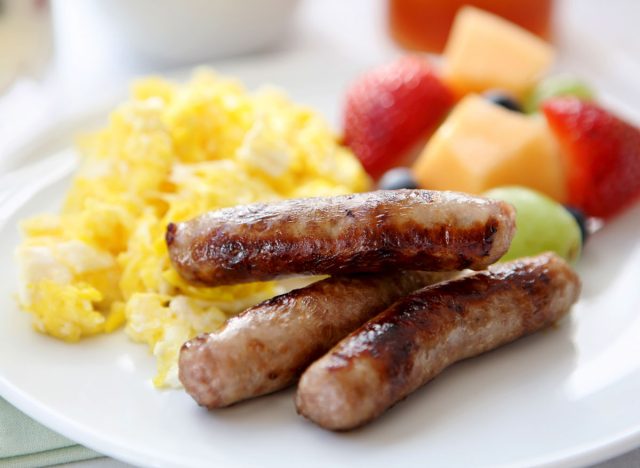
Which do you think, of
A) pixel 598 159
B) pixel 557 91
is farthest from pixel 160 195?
pixel 557 91

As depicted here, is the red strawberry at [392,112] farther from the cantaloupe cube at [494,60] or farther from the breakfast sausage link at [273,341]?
the breakfast sausage link at [273,341]

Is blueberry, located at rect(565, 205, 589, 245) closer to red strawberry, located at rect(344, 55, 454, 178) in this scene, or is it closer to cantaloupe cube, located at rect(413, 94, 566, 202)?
cantaloupe cube, located at rect(413, 94, 566, 202)

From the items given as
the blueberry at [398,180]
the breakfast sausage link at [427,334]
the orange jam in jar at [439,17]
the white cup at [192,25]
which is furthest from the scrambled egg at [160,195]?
the orange jam in jar at [439,17]

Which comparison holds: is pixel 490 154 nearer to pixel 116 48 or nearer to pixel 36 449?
pixel 36 449

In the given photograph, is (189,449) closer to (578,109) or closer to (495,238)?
(495,238)

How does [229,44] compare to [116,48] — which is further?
[116,48]

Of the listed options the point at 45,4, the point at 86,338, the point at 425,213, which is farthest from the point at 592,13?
the point at 86,338

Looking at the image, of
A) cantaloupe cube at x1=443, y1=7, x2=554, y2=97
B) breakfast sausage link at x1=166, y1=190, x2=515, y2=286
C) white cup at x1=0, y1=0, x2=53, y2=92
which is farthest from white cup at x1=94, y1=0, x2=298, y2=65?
breakfast sausage link at x1=166, y1=190, x2=515, y2=286
